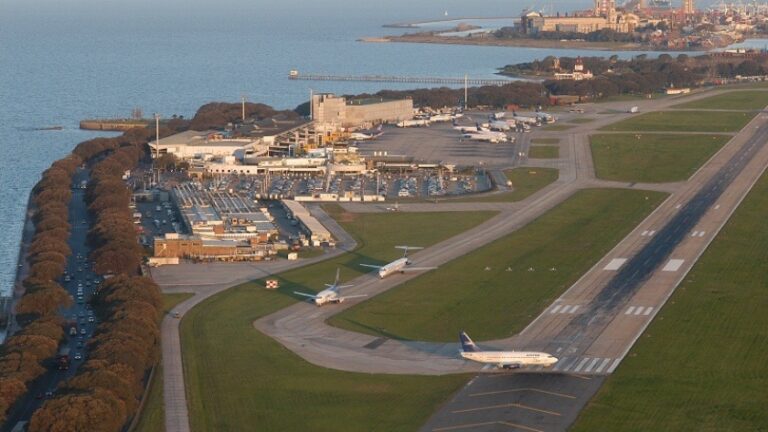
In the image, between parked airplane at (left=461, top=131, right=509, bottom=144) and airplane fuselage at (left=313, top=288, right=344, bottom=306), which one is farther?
parked airplane at (left=461, top=131, right=509, bottom=144)

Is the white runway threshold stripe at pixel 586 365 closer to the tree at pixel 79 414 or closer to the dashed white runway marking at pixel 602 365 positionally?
the dashed white runway marking at pixel 602 365

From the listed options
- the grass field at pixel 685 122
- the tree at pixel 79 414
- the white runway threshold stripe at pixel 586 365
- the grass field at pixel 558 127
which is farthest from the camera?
the grass field at pixel 558 127

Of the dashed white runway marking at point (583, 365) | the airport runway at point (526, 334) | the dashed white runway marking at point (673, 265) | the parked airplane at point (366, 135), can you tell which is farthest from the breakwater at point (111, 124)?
the dashed white runway marking at point (583, 365)

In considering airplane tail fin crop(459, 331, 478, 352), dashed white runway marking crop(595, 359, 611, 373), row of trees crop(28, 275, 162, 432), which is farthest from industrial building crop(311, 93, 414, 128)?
dashed white runway marking crop(595, 359, 611, 373)

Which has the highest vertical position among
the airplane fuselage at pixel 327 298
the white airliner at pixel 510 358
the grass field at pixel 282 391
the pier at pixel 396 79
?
the pier at pixel 396 79

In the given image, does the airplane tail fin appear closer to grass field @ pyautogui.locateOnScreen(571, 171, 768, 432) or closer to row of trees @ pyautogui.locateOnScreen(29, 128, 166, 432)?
grass field @ pyautogui.locateOnScreen(571, 171, 768, 432)

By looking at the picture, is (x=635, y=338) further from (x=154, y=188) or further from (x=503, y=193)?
(x=154, y=188)

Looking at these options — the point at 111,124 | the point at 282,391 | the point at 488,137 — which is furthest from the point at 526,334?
the point at 111,124
